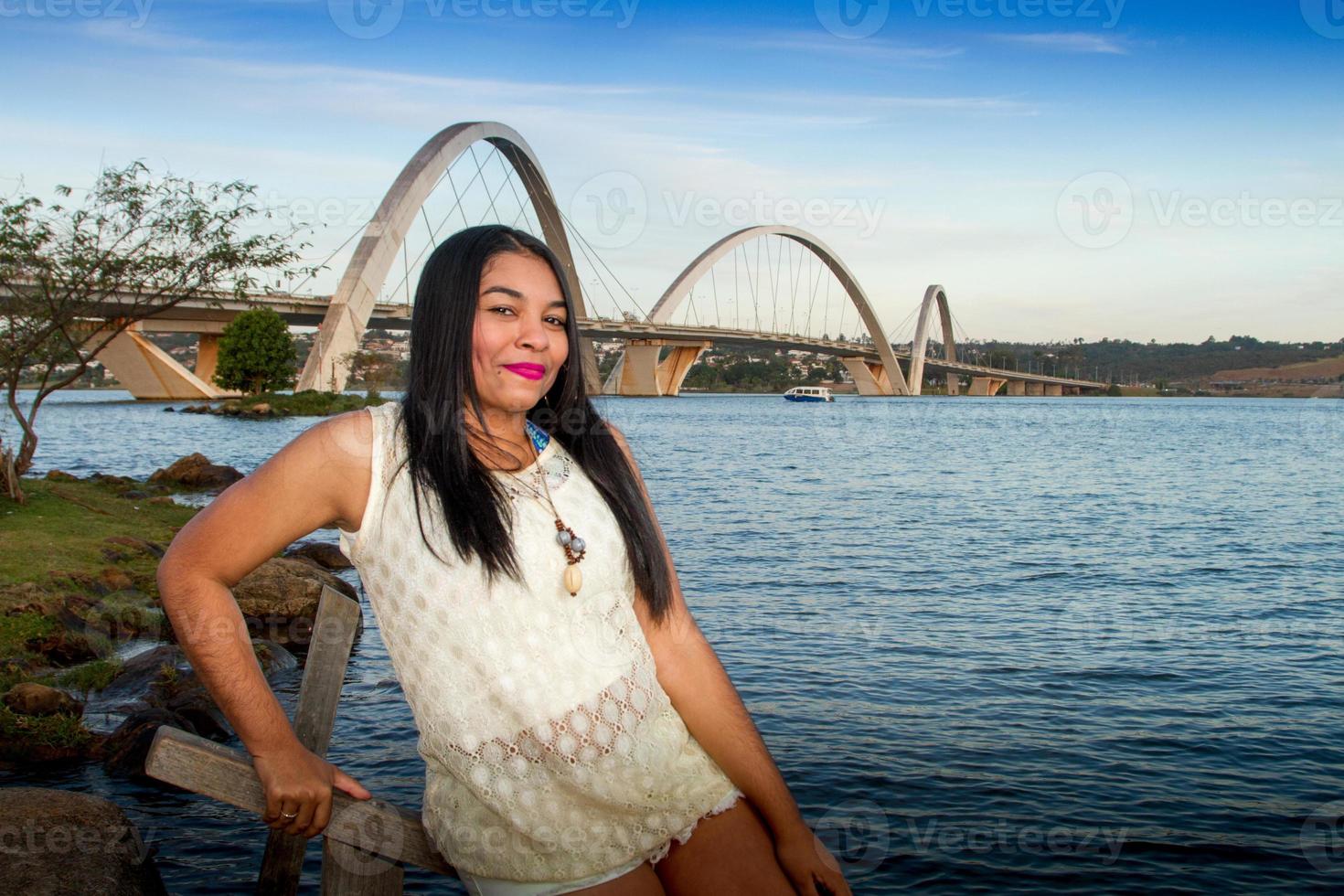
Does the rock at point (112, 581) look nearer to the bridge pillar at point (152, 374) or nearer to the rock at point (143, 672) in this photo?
the rock at point (143, 672)

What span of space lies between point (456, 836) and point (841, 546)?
1471 cm

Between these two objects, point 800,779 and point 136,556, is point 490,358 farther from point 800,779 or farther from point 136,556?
point 136,556

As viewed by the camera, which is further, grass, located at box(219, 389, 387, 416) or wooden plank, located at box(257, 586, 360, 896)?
grass, located at box(219, 389, 387, 416)

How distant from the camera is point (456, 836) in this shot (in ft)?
7.23

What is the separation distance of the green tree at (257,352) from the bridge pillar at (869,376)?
155 ft

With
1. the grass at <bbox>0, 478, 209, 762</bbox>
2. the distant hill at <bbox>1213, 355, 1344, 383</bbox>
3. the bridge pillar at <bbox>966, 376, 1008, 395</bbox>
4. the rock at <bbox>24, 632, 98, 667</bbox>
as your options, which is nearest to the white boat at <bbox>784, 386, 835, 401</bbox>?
the bridge pillar at <bbox>966, 376, 1008, 395</bbox>

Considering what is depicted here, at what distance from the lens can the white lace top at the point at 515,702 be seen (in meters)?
2.15

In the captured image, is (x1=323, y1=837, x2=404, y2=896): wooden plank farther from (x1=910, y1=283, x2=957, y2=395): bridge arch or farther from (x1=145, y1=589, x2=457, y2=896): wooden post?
(x1=910, y1=283, x2=957, y2=395): bridge arch

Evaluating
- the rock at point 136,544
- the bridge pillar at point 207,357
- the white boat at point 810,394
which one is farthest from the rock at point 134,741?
the white boat at point 810,394

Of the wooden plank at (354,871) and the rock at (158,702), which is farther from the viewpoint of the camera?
the rock at (158,702)

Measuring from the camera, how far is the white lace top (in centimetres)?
215

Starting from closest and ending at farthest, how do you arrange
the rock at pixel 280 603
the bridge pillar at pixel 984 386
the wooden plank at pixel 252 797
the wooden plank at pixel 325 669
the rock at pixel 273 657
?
the wooden plank at pixel 252 797, the wooden plank at pixel 325 669, the rock at pixel 273 657, the rock at pixel 280 603, the bridge pillar at pixel 984 386

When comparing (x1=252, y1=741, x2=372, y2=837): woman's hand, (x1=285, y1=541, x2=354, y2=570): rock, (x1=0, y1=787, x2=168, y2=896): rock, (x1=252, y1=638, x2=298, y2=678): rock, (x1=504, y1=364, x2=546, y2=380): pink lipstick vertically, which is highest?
(x1=504, y1=364, x2=546, y2=380): pink lipstick

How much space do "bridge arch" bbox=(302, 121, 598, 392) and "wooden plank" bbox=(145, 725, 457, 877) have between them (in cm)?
4661
